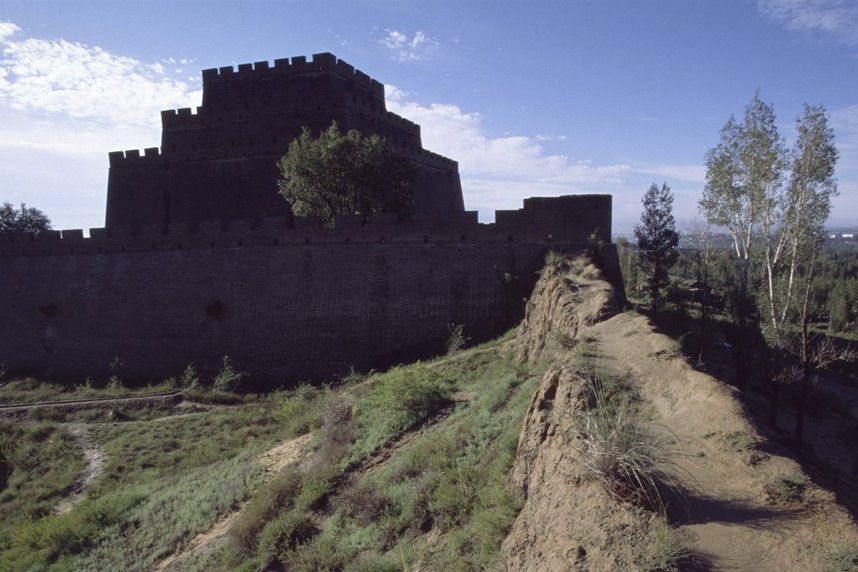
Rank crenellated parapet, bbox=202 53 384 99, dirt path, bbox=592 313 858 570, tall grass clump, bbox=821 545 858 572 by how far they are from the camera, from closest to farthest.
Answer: tall grass clump, bbox=821 545 858 572 < dirt path, bbox=592 313 858 570 < crenellated parapet, bbox=202 53 384 99

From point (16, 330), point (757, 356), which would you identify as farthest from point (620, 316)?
point (16, 330)

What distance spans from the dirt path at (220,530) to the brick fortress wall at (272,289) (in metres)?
4.36

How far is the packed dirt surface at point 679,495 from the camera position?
2953 millimetres

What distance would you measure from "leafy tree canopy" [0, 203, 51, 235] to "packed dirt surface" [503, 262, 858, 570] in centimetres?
2799

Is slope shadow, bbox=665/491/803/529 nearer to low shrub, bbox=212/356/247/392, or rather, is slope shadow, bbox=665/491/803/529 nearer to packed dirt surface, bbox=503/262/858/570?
packed dirt surface, bbox=503/262/858/570

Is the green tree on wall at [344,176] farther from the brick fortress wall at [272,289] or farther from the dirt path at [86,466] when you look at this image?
the dirt path at [86,466]

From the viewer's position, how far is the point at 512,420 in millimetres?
5734

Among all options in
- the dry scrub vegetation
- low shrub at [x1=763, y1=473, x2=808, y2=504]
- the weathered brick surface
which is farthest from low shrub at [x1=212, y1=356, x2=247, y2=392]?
low shrub at [x1=763, y1=473, x2=808, y2=504]

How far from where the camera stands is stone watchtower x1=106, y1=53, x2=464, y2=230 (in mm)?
17984

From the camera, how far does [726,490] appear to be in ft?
11.4

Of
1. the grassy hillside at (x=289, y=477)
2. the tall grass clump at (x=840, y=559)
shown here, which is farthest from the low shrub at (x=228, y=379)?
the tall grass clump at (x=840, y=559)

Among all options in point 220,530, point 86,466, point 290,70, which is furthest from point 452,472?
point 290,70

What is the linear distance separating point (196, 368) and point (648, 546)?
1413 centimetres

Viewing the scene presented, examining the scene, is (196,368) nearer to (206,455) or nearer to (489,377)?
(206,455)
